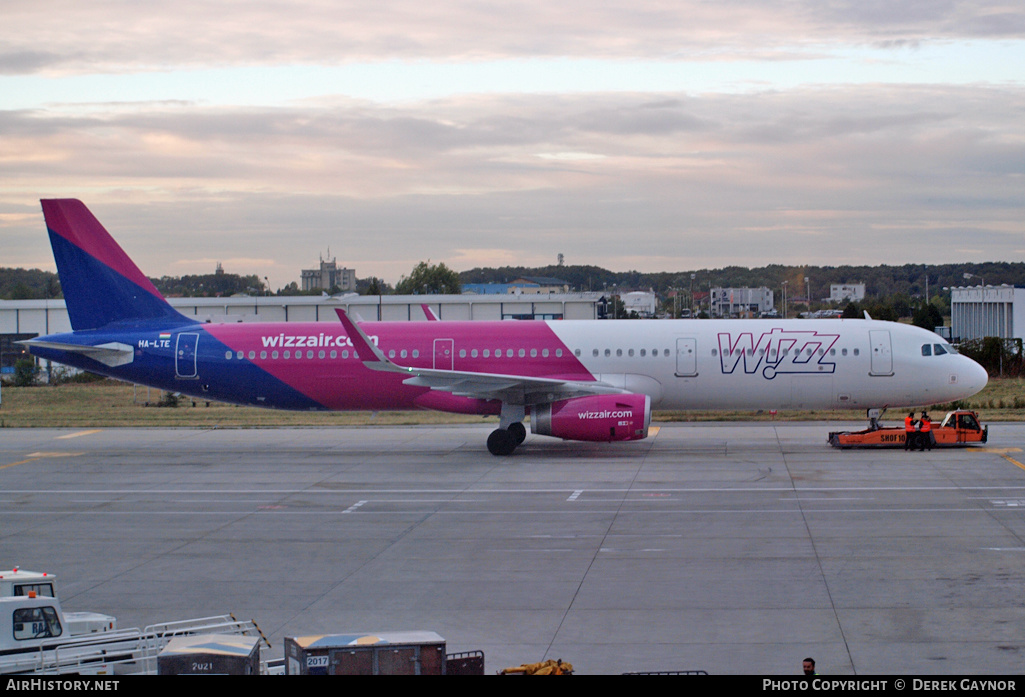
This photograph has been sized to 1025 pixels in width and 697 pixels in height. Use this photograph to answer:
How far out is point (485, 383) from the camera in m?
29.9

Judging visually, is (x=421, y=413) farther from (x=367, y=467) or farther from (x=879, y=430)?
(x=879, y=430)

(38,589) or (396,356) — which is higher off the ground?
(396,356)

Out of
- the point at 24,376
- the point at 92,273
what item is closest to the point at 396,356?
the point at 92,273

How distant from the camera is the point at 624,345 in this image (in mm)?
31578

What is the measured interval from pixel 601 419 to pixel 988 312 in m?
66.8

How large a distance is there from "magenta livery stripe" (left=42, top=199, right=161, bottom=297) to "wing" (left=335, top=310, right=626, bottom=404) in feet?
33.6

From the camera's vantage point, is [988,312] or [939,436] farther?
[988,312]

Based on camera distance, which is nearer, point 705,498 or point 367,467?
point 705,498

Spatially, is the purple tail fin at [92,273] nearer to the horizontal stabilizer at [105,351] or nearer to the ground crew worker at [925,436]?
the horizontal stabilizer at [105,351]

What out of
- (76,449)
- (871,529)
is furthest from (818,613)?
(76,449)

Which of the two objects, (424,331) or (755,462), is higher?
(424,331)

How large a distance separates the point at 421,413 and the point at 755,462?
70.8ft

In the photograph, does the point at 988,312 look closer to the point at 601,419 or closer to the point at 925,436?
the point at 925,436

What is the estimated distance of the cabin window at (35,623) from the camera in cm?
1252
